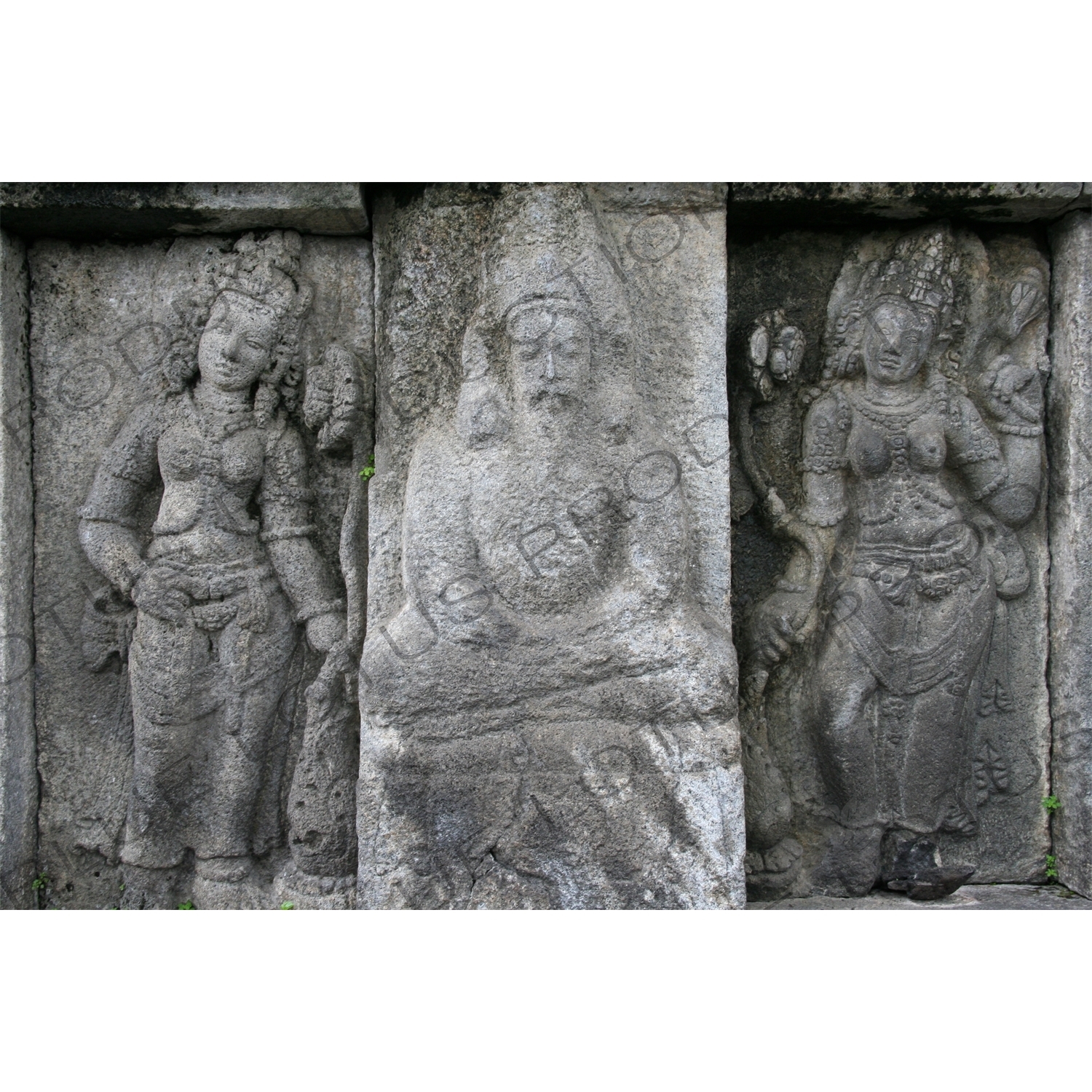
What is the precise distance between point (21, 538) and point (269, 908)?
1.63m

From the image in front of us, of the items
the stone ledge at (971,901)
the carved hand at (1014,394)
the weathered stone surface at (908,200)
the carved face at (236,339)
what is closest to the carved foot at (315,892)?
the stone ledge at (971,901)

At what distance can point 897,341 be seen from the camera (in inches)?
152

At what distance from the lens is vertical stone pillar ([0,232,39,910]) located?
12.3ft

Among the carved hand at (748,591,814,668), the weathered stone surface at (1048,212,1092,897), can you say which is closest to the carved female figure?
the carved hand at (748,591,814,668)

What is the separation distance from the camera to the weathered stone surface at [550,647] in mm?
3352

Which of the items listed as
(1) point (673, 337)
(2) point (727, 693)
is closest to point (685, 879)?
(2) point (727, 693)

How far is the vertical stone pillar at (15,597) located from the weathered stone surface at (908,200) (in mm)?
2640

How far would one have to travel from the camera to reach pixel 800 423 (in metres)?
4.04

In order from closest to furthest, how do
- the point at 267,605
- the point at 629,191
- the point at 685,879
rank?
1. the point at 685,879
2. the point at 629,191
3. the point at 267,605

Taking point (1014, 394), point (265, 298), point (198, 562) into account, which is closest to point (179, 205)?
point (265, 298)

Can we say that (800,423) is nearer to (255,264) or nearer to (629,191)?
(629,191)

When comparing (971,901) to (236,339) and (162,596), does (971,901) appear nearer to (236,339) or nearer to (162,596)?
(162,596)

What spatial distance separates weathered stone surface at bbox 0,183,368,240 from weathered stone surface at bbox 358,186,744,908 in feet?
2.10

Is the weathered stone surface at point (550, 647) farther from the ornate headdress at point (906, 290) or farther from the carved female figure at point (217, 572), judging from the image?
the ornate headdress at point (906, 290)
